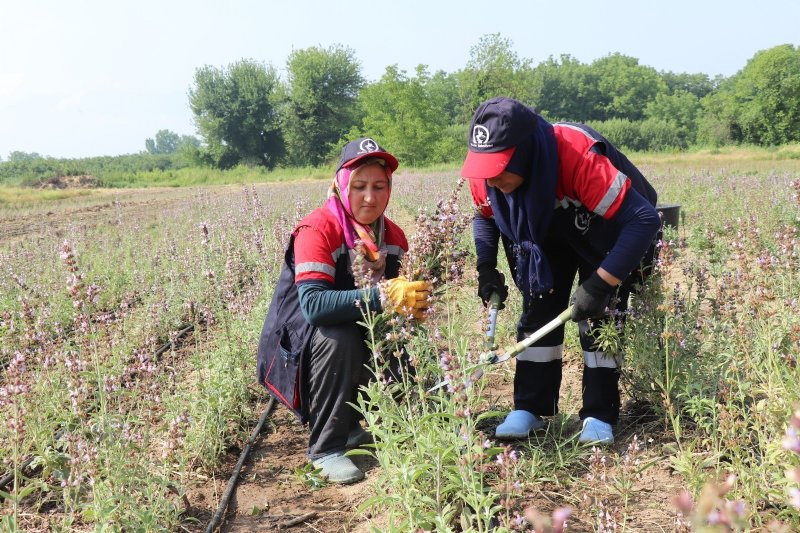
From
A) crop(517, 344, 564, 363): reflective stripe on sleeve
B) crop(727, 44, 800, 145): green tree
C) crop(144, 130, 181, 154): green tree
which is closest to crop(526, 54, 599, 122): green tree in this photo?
crop(727, 44, 800, 145): green tree

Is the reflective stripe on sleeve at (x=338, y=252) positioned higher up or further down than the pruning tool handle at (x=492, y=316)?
higher up

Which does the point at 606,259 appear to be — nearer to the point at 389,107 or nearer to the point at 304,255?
the point at 304,255

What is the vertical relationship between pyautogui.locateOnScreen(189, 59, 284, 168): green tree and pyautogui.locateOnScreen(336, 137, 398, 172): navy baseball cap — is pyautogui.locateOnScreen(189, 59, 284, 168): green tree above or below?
above

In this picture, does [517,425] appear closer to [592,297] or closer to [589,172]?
[592,297]

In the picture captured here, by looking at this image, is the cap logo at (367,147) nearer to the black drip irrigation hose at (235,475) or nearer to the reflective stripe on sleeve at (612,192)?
the reflective stripe on sleeve at (612,192)

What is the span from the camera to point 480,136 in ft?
9.07

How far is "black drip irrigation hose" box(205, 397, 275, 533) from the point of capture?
2812 millimetres

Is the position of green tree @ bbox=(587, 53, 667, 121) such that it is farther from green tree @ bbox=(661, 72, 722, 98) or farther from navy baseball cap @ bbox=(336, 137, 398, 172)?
navy baseball cap @ bbox=(336, 137, 398, 172)

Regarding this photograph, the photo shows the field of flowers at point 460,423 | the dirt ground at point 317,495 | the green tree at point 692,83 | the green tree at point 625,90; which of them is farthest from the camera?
A: the green tree at point 692,83

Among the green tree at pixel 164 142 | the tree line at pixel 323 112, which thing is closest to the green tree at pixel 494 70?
the tree line at pixel 323 112

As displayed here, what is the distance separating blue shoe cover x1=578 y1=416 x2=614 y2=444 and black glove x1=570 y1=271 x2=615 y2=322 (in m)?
0.57

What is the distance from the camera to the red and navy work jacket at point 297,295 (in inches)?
125

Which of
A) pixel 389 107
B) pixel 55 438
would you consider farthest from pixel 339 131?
pixel 55 438

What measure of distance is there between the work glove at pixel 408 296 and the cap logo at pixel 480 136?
0.65 metres
